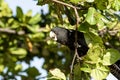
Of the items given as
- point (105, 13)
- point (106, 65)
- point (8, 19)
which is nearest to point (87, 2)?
point (105, 13)

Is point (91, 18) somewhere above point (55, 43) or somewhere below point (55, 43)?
above

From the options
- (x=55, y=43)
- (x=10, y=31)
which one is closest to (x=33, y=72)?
(x=55, y=43)

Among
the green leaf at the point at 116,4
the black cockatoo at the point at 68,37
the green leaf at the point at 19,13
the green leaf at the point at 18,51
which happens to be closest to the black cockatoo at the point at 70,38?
the black cockatoo at the point at 68,37

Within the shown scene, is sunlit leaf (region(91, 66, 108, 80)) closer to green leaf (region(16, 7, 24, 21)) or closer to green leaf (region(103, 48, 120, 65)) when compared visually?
green leaf (region(103, 48, 120, 65))

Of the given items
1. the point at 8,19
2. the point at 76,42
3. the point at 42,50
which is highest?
the point at 76,42

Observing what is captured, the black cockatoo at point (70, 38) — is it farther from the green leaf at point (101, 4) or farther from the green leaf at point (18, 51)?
the green leaf at point (18, 51)

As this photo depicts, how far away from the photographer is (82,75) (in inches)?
38.7

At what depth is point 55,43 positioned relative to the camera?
1.94 metres

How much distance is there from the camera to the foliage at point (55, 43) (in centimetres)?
95

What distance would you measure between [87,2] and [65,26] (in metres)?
0.08

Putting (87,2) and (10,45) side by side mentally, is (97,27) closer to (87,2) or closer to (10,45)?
(87,2)

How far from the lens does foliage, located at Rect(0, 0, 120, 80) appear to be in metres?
0.95

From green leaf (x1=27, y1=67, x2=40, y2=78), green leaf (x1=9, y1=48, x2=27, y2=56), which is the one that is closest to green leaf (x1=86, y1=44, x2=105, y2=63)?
Answer: green leaf (x1=27, y1=67, x2=40, y2=78)

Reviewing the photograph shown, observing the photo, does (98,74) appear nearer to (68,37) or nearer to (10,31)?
(68,37)
